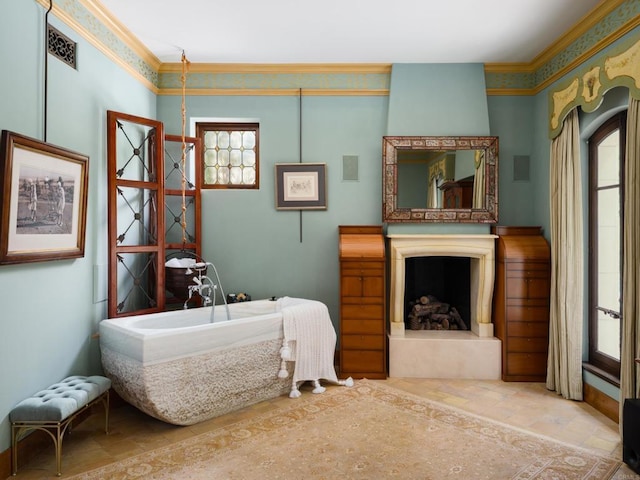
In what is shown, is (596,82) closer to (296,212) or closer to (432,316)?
(432,316)

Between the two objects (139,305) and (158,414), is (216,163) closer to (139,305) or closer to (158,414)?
(139,305)

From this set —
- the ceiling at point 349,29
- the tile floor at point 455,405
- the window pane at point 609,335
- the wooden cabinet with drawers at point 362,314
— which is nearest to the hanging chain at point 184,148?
the ceiling at point 349,29

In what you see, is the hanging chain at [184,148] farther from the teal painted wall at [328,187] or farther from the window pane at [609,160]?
the window pane at [609,160]

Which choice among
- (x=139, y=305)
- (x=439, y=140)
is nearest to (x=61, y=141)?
(x=139, y=305)

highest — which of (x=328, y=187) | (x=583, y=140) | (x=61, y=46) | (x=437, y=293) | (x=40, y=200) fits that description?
(x=61, y=46)

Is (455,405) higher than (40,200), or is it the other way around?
(40,200)

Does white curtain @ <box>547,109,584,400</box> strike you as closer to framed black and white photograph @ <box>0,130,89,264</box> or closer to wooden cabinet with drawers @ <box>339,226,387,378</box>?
wooden cabinet with drawers @ <box>339,226,387,378</box>

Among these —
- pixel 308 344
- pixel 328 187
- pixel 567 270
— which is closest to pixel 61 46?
pixel 328 187

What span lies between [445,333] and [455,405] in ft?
3.11

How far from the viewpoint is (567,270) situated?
3.39 metres

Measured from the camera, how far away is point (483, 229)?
402 cm

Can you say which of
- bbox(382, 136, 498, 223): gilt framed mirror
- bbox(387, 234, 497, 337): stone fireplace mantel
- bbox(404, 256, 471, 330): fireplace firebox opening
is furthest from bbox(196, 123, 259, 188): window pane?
bbox(404, 256, 471, 330): fireplace firebox opening

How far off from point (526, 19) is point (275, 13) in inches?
77.9

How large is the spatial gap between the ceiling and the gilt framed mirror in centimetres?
83
